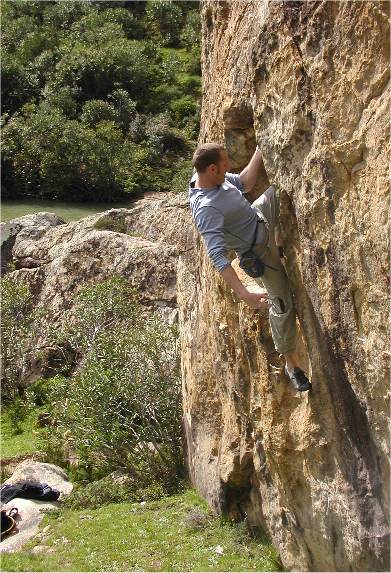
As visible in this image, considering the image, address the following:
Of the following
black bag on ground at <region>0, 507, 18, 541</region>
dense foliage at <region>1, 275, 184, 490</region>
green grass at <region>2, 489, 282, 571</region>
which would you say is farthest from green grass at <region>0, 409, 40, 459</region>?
green grass at <region>2, 489, 282, 571</region>

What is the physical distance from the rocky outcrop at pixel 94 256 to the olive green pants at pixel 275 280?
45.8 feet

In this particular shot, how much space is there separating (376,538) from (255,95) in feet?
17.4

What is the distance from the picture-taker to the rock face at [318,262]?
7242mm

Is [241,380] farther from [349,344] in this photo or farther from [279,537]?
[349,344]

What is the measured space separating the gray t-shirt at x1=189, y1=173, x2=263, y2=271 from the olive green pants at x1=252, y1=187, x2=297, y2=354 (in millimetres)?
258

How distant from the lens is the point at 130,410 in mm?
17828

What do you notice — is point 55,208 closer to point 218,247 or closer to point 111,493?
point 111,493

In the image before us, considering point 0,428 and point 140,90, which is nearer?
point 0,428

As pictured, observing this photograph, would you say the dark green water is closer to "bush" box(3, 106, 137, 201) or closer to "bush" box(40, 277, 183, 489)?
"bush" box(3, 106, 137, 201)

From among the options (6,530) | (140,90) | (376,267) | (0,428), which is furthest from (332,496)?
(140,90)

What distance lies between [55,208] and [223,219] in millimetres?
37641

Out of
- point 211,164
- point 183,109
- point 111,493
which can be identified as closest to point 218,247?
point 211,164

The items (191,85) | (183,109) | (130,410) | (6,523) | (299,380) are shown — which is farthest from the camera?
(191,85)

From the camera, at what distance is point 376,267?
7207mm
